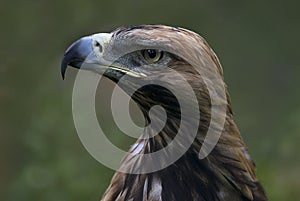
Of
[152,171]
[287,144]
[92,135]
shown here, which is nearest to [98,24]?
A: [287,144]

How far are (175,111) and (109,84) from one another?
3.85 metres

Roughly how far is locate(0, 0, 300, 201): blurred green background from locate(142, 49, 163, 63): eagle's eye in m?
2.42

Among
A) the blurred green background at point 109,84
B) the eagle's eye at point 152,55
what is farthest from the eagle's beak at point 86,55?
the blurred green background at point 109,84

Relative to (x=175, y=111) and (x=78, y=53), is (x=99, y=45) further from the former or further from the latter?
(x=175, y=111)

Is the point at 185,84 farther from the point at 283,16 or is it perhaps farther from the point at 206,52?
the point at 283,16

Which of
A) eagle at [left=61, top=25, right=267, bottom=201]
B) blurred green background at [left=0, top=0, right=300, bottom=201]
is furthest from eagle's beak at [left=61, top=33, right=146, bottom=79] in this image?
blurred green background at [left=0, top=0, right=300, bottom=201]

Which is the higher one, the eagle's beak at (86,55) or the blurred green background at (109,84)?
the eagle's beak at (86,55)

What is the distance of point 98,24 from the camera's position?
7.50 meters

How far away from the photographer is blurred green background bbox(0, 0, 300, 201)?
5953 millimetres

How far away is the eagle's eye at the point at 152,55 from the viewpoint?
3.37m

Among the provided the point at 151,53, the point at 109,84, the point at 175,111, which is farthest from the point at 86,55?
the point at 109,84

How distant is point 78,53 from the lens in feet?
11.1

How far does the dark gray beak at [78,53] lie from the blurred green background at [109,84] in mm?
2411

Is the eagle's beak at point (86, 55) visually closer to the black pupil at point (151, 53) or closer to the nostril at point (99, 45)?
the nostril at point (99, 45)
